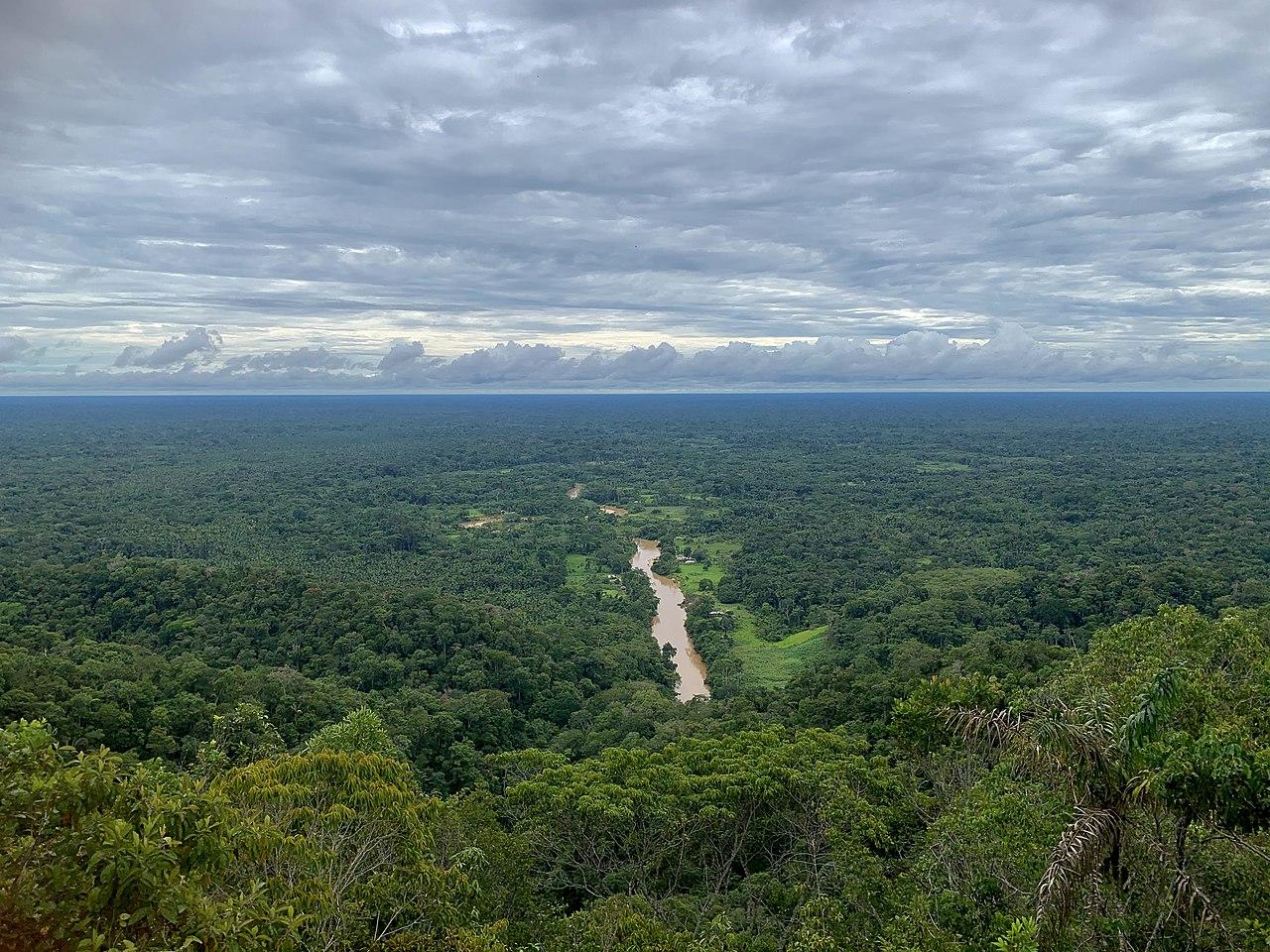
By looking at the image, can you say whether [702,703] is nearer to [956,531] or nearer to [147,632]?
[147,632]

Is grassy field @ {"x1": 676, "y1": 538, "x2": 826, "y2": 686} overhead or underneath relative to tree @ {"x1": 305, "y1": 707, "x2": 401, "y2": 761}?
underneath

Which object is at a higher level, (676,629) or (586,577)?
(586,577)

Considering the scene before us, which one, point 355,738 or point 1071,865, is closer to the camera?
point 1071,865

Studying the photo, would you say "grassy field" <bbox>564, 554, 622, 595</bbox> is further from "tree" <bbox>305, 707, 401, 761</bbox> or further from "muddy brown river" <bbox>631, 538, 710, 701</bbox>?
"tree" <bbox>305, 707, 401, 761</bbox>

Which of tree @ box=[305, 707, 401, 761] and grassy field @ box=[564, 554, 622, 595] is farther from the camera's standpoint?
grassy field @ box=[564, 554, 622, 595]

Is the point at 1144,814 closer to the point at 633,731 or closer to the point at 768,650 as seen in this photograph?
the point at 633,731

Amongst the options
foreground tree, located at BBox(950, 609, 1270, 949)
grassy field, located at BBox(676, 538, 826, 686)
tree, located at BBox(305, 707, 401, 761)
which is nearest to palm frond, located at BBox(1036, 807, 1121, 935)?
foreground tree, located at BBox(950, 609, 1270, 949)

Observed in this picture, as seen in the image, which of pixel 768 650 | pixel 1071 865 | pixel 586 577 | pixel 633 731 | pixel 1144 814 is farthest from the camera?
pixel 586 577

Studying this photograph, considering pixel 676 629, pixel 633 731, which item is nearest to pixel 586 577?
pixel 676 629
